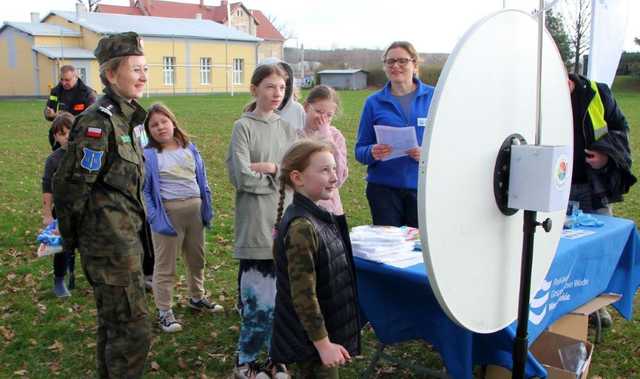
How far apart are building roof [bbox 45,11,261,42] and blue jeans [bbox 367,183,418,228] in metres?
45.4

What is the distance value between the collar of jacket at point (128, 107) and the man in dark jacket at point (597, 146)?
2824 mm

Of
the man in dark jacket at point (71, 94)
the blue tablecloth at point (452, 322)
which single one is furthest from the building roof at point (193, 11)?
the blue tablecloth at point (452, 322)

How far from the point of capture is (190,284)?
4.95 m

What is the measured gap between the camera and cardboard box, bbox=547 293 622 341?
12.3 ft

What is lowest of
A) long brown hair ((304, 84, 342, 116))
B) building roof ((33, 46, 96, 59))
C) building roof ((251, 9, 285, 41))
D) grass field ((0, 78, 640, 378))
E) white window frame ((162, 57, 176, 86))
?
grass field ((0, 78, 640, 378))

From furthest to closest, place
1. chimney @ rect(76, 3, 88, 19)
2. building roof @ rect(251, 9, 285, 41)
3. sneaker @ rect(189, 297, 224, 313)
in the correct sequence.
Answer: building roof @ rect(251, 9, 285, 41), chimney @ rect(76, 3, 88, 19), sneaker @ rect(189, 297, 224, 313)

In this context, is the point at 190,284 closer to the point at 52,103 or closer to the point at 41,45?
the point at 52,103

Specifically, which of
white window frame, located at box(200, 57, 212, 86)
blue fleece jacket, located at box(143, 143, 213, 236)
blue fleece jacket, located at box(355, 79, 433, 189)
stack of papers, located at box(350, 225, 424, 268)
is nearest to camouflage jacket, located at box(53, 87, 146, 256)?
stack of papers, located at box(350, 225, 424, 268)

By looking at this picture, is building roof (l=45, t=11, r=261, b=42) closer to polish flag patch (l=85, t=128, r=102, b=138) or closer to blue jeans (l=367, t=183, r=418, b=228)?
blue jeans (l=367, t=183, r=418, b=228)

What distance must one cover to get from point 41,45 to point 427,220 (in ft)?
165

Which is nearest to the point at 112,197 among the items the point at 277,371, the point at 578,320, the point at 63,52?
the point at 277,371

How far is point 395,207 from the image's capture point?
161 inches

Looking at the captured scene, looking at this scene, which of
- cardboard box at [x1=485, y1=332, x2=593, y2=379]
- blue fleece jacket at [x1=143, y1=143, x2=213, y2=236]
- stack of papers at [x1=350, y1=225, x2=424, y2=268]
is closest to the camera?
stack of papers at [x1=350, y1=225, x2=424, y2=268]

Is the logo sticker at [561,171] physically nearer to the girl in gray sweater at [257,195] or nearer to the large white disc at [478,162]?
the large white disc at [478,162]
